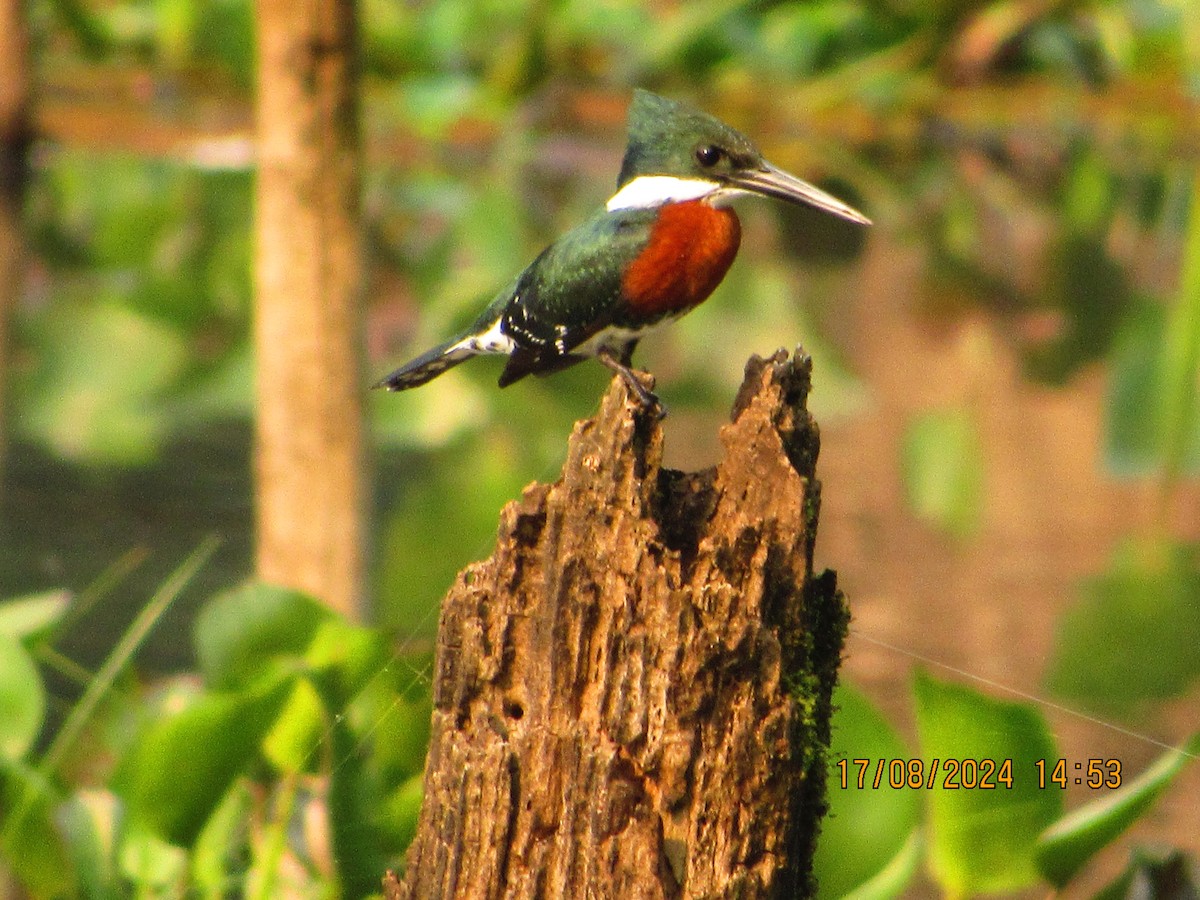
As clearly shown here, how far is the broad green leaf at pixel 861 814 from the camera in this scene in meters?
1.51

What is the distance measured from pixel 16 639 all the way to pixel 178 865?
300 mm

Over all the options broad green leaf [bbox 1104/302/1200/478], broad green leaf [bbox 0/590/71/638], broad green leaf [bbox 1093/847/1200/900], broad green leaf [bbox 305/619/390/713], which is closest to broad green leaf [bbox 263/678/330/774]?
broad green leaf [bbox 305/619/390/713]

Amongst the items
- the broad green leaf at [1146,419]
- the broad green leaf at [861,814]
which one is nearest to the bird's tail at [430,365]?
the broad green leaf at [861,814]

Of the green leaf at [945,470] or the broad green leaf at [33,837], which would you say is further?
the green leaf at [945,470]

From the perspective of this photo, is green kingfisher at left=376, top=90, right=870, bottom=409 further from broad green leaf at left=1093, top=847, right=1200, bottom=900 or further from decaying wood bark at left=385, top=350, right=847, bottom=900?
broad green leaf at left=1093, top=847, right=1200, bottom=900

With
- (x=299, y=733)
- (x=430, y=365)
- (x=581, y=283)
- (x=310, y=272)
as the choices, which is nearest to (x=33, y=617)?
(x=299, y=733)

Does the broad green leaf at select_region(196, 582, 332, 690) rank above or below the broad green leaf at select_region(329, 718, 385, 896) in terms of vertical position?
above

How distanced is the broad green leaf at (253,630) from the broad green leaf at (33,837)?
0.70ft

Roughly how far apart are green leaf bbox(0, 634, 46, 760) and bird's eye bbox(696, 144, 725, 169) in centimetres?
85

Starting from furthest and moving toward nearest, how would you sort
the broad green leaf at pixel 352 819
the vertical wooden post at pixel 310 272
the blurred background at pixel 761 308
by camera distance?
the blurred background at pixel 761 308 → the vertical wooden post at pixel 310 272 → the broad green leaf at pixel 352 819

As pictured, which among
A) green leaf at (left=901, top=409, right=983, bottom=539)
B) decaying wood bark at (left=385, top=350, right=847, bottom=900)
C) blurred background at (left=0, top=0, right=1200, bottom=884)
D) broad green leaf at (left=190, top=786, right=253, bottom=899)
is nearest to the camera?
decaying wood bark at (left=385, top=350, right=847, bottom=900)

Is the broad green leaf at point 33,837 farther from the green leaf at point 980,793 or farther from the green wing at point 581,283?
the green leaf at point 980,793

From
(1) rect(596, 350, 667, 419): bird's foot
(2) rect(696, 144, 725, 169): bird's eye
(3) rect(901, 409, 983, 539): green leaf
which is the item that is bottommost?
(1) rect(596, 350, 667, 419): bird's foot

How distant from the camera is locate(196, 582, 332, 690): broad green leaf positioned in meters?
1.71
